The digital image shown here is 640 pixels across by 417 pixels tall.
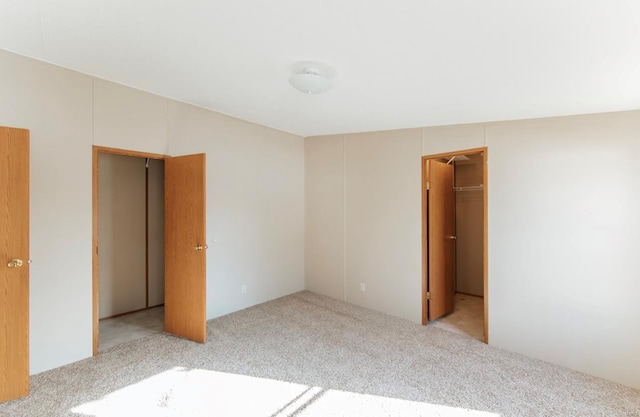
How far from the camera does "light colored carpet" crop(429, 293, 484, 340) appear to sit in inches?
149

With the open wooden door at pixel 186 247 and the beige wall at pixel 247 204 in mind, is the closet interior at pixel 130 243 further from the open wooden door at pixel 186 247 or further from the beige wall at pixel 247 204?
the beige wall at pixel 247 204

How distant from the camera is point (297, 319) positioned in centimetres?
404

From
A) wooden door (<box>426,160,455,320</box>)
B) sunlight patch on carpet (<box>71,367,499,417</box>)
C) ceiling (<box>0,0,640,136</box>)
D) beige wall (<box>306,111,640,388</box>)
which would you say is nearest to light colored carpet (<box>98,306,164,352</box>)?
sunlight patch on carpet (<box>71,367,499,417</box>)

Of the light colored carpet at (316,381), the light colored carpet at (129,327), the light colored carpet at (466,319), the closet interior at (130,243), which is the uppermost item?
the closet interior at (130,243)

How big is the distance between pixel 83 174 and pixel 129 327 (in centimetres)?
193

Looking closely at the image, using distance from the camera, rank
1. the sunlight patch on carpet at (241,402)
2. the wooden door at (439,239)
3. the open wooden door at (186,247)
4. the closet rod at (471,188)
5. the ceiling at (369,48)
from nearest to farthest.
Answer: the ceiling at (369,48), the sunlight patch on carpet at (241,402), the open wooden door at (186,247), the wooden door at (439,239), the closet rod at (471,188)

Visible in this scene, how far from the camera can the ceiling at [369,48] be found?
1.72 m

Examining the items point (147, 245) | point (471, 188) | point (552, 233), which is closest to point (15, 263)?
point (147, 245)

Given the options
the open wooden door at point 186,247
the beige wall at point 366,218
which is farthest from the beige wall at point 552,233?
the open wooden door at point 186,247

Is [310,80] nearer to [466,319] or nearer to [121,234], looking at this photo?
[121,234]

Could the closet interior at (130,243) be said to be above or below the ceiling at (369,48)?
below

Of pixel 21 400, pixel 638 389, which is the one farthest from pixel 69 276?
pixel 638 389

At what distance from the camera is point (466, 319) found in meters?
4.20

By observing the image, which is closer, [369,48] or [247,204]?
[369,48]
